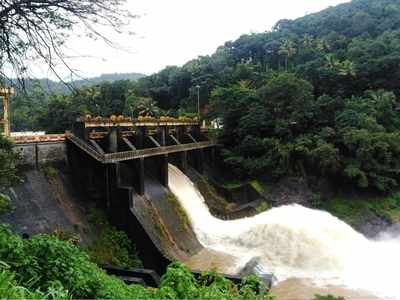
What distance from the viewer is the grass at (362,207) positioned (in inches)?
850

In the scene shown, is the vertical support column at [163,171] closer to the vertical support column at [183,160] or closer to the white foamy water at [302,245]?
the white foamy water at [302,245]

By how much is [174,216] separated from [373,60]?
2314cm

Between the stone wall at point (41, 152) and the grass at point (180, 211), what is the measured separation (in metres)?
5.09

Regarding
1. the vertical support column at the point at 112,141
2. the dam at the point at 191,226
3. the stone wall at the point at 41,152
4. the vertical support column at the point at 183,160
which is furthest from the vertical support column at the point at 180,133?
the stone wall at the point at 41,152

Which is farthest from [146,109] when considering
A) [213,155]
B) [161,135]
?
[161,135]

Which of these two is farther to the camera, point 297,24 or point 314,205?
point 297,24

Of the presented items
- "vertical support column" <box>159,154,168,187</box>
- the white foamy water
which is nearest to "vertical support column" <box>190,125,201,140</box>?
the white foamy water

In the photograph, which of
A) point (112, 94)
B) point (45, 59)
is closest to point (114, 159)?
point (45, 59)

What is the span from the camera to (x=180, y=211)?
18.0 meters

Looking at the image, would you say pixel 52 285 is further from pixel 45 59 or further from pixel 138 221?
pixel 138 221

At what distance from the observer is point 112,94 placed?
1740 inches

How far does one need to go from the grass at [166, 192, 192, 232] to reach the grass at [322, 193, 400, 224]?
8453 mm

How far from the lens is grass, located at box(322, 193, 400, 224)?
21.6 m

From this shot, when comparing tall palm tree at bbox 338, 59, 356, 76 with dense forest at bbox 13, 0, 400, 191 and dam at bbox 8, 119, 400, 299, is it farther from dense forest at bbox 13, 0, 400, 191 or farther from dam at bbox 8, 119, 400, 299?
dam at bbox 8, 119, 400, 299
